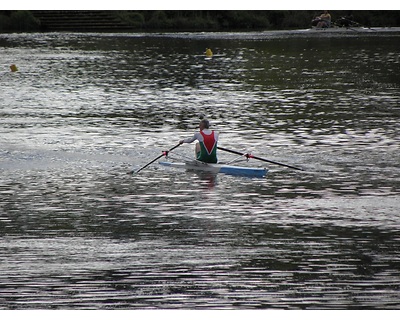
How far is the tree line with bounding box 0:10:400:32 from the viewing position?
65188 millimetres

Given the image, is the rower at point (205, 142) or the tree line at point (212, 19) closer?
the rower at point (205, 142)

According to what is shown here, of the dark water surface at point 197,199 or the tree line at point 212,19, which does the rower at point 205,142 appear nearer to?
the dark water surface at point 197,199

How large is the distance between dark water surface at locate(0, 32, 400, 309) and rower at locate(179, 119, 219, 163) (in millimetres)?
466

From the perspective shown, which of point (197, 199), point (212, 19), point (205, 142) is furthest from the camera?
point (212, 19)

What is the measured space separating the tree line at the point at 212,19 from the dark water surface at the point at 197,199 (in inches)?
1288

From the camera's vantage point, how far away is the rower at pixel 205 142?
16109 mm

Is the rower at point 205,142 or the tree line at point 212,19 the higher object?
the rower at point 205,142

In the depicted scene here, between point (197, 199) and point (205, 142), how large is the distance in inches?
83.4

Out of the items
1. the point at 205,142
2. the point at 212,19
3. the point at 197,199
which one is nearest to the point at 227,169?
the point at 205,142

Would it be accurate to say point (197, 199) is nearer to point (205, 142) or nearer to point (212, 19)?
point (205, 142)

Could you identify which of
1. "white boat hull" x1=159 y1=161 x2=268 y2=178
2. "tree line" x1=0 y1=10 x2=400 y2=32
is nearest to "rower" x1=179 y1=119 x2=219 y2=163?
"white boat hull" x1=159 y1=161 x2=268 y2=178

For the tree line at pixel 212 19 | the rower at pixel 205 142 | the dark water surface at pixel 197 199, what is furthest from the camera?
the tree line at pixel 212 19

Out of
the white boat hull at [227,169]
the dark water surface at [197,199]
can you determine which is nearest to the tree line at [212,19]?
the dark water surface at [197,199]

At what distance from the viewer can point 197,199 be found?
47.1ft
